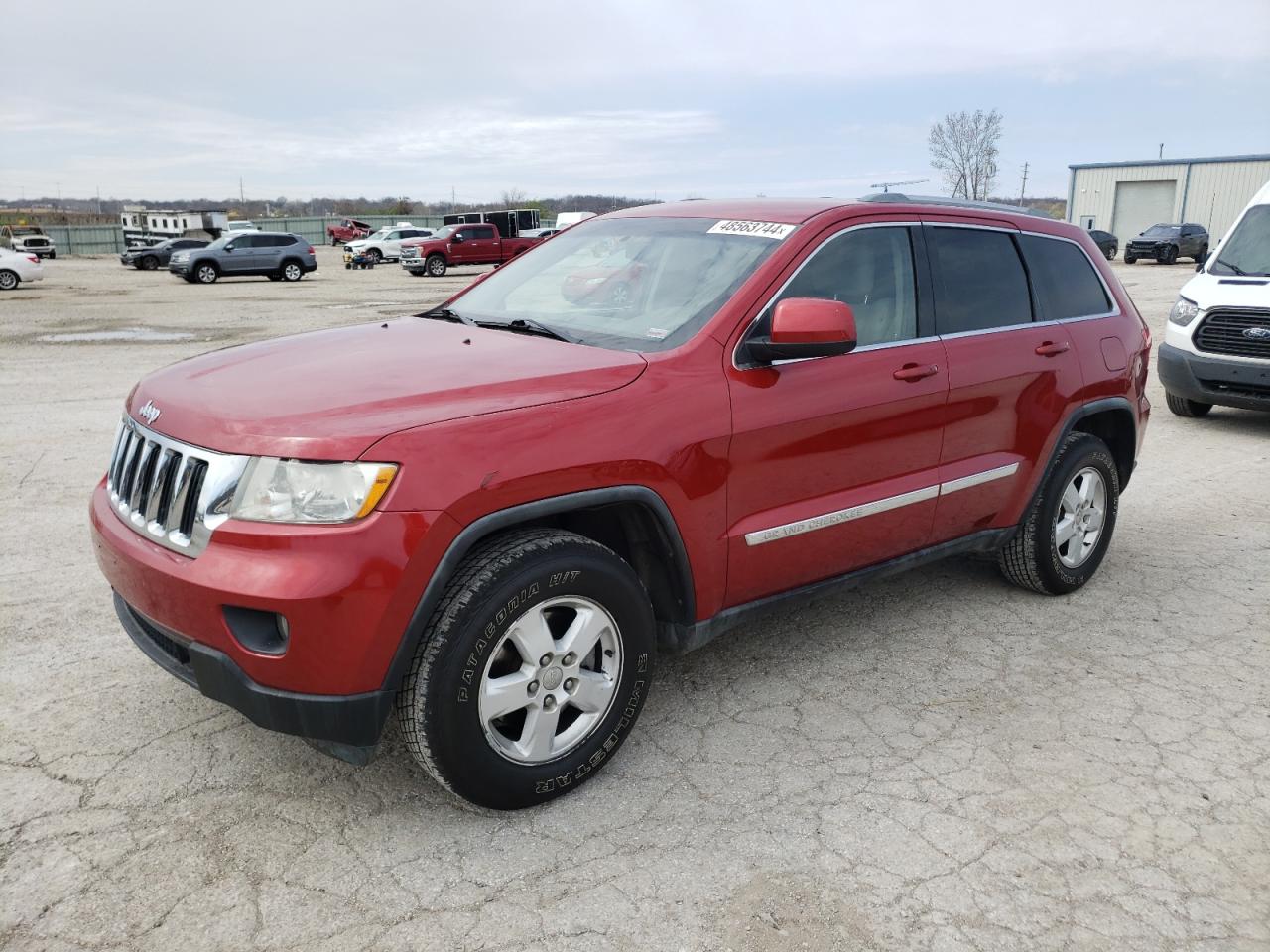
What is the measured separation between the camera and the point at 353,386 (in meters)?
2.91

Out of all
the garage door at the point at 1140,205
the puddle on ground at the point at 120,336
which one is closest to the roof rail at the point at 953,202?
the puddle on ground at the point at 120,336

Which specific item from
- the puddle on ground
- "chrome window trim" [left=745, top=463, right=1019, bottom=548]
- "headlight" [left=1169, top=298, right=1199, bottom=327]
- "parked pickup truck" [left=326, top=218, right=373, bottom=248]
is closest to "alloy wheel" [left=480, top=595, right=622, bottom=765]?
"chrome window trim" [left=745, top=463, right=1019, bottom=548]

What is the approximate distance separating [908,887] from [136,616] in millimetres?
2423

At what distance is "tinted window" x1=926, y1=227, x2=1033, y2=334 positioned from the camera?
409 cm

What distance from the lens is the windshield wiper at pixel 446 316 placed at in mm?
3961

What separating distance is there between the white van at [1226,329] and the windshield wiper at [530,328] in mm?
7023

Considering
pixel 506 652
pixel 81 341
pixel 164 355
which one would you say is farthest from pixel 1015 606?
pixel 81 341

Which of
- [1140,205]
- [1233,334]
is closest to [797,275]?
[1233,334]

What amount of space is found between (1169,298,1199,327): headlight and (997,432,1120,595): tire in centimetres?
459

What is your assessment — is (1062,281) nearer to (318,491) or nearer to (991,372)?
(991,372)

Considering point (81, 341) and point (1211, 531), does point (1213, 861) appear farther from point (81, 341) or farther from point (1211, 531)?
point (81, 341)

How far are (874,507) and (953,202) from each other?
1.51 meters

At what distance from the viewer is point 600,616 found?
3010 mm

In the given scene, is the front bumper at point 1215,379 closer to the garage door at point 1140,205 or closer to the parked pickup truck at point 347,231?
the garage door at point 1140,205
